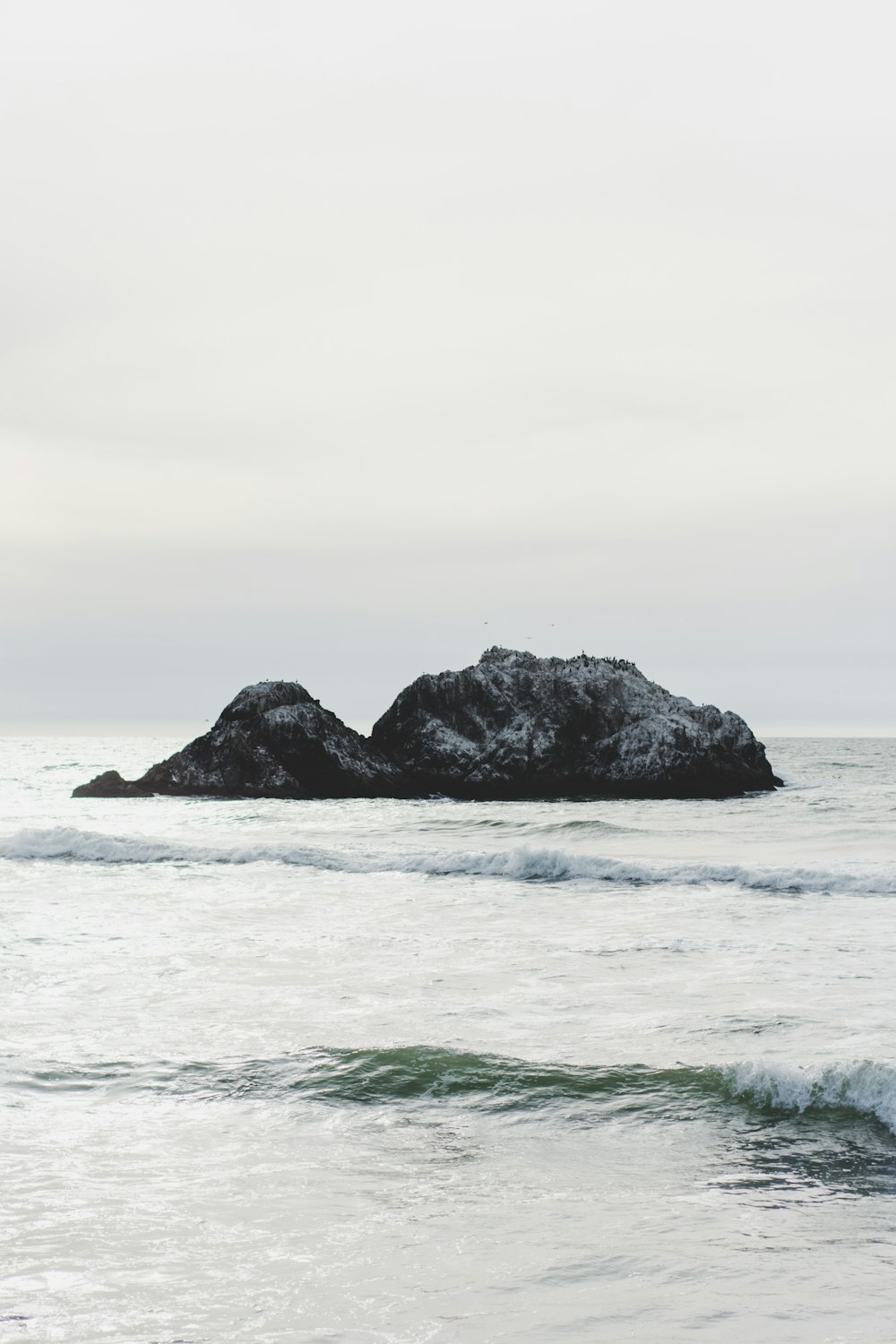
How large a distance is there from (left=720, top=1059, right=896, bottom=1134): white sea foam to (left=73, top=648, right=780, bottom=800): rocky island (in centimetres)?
3851

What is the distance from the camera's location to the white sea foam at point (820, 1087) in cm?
773

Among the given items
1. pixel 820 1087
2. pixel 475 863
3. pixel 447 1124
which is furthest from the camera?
pixel 475 863

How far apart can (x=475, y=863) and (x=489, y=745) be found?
2494 centimetres

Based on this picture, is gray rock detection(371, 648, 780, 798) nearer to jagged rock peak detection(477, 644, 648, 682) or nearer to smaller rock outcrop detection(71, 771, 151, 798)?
jagged rock peak detection(477, 644, 648, 682)

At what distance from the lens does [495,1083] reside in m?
8.47

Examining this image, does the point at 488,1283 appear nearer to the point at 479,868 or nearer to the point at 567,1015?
the point at 567,1015

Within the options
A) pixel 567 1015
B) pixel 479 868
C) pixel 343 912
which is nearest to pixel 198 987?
pixel 567 1015

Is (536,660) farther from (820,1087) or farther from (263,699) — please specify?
(820,1087)

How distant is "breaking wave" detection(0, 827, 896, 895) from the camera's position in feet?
70.0

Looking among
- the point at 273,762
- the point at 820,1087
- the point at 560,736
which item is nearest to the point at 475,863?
the point at 820,1087

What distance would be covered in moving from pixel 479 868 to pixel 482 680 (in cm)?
2630

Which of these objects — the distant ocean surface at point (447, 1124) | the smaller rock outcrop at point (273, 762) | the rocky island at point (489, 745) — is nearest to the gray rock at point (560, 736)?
the rocky island at point (489, 745)

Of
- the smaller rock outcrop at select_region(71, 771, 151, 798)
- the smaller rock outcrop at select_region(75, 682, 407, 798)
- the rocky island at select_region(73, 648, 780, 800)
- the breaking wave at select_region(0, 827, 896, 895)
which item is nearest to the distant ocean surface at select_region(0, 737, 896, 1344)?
the breaking wave at select_region(0, 827, 896, 895)

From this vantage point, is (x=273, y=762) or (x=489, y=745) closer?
(x=273, y=762)
